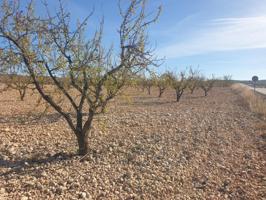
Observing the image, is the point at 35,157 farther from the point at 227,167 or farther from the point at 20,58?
the point at 227,167

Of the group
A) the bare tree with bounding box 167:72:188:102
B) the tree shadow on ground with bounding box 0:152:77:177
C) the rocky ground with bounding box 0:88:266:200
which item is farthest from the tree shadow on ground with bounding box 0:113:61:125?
the bare tree with bounding box 167:72:188:102

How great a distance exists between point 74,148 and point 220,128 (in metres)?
6.88

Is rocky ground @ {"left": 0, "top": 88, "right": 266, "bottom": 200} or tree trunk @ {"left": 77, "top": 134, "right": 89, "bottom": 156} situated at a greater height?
tree trunk @ {"left": 77, "top": 134, "right": 89, "bottom": 156}

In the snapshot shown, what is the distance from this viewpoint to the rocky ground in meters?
5.57

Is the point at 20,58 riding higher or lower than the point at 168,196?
higher

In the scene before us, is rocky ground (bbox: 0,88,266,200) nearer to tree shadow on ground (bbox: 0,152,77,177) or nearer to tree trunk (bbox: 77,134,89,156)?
tree shadow on ground (bbox: 0,152,77,177)

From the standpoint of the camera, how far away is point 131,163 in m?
7.02

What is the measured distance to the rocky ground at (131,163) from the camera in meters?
5.57

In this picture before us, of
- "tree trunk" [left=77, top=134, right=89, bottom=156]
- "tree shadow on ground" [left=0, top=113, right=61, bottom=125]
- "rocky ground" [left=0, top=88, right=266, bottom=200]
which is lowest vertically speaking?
"rocky ground" [left=0, top=88, right=266, bottom=200]

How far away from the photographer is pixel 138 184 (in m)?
5.88

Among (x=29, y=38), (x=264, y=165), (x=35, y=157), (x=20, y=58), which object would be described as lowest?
(x=264, y=165)

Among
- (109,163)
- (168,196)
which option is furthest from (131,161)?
(168,196)

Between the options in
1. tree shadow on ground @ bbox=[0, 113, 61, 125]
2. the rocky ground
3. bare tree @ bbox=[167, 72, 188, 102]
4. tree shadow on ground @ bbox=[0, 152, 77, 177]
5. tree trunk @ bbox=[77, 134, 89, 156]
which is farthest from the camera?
bare tree @ bbox=[167, 72, 188, 102]

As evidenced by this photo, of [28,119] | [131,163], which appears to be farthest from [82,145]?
[28,119]
